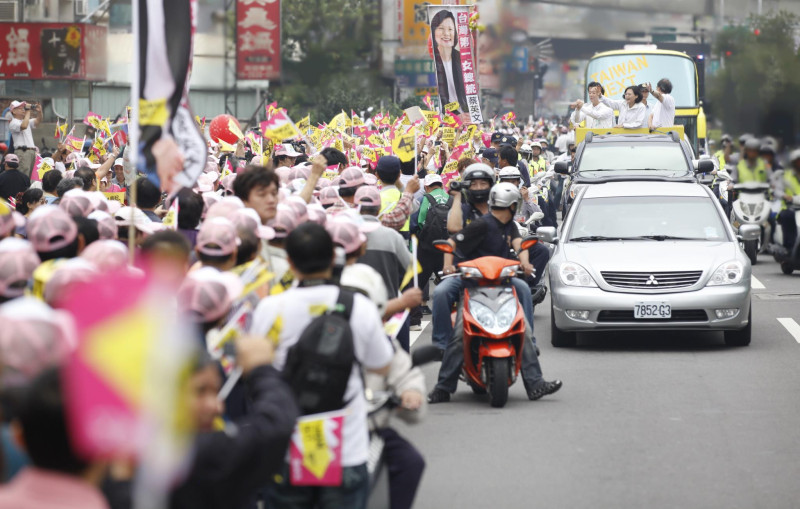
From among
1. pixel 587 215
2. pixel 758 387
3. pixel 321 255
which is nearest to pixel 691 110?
pixel 587 215

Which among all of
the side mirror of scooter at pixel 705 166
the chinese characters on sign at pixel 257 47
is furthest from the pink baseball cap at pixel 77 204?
the chinese characters on sign at pixel 257 47

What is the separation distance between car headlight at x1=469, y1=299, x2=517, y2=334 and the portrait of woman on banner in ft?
49.0

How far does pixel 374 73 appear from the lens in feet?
160

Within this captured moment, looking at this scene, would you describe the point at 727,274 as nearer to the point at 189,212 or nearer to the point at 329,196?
the point at 329,196

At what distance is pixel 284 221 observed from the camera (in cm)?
747

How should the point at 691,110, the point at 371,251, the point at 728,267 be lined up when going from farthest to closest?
the point at 691,110 → the point at 728,267 → the point at 371,251

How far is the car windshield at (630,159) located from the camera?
18.0 meters

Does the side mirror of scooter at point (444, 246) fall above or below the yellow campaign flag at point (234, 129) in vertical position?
below

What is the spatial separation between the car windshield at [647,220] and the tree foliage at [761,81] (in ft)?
16.8

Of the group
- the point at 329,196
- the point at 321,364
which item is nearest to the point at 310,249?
the point at 321,364

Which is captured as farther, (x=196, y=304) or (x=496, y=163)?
(x=496, y=163)

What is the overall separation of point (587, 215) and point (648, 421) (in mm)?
4491

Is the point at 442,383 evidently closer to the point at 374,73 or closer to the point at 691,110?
the point at 691,110

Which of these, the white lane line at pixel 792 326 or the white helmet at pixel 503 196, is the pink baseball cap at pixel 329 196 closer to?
the white helmet at pixel 503 196
